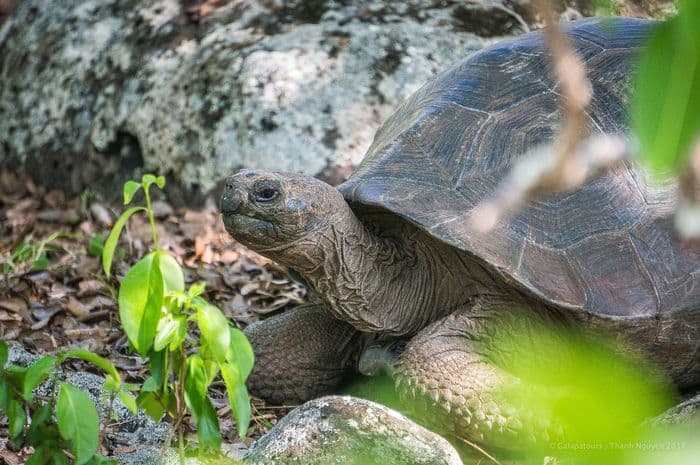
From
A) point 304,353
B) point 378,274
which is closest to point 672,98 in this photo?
point 378,274

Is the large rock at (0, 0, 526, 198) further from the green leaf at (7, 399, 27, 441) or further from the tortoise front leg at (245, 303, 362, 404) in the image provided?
the green leaf at (7, 399, 27, 441)

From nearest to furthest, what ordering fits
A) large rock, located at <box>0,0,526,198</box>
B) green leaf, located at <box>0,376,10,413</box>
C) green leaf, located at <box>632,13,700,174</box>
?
green leaf, located at <box>632,13,700,174</box> < green leaf, located at <box>0,376,10,413</box> < large rock, located at <box>0,0,526,198</box>

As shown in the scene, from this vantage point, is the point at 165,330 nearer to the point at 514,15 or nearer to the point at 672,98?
the point at 672,98

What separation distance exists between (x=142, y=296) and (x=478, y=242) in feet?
4.60

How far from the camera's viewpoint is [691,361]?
359cm

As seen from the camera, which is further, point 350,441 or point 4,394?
point 350,441

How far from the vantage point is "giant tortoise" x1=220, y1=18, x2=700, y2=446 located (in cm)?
332

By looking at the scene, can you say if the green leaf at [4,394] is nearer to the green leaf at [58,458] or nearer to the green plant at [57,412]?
the green plant at [57,412]

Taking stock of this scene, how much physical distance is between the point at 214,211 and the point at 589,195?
2.94 metres

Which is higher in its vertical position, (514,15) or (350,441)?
(350,441)

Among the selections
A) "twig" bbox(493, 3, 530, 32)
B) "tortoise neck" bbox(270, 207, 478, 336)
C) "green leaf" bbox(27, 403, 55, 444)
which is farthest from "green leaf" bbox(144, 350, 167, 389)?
"twig" bbox(493, 3, 530, 32)

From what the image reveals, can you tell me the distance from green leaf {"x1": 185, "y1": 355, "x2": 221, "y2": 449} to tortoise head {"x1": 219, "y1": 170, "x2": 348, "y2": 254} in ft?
2.78

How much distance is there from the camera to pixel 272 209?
3.35 metres

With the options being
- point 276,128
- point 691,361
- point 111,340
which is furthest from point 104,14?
point 691,361
